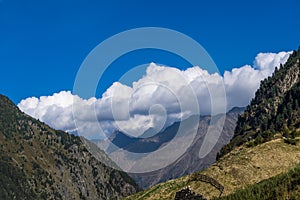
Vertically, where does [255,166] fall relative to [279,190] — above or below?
above

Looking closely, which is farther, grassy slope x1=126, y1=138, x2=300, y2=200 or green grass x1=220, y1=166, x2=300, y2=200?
grassy slope x1=126, y1=138, x2=300, y2=200

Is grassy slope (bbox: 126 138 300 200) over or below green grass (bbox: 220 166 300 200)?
over

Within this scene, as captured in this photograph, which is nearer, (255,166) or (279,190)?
(279,190)

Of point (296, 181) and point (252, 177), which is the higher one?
point (252, 177)

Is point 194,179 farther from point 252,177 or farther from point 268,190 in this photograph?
point 268,190

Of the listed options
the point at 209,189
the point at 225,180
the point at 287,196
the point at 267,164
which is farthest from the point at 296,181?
the point at 267,164

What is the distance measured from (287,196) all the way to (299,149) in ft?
127

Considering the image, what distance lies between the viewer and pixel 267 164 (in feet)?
182

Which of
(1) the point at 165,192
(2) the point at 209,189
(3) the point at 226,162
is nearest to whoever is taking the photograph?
(2) the point at 209,189

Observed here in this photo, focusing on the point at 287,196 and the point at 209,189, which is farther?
the point at 209,189

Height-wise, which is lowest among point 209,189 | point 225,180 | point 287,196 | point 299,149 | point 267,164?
point 287,196

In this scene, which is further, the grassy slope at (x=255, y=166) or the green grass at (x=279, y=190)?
the grassy slope at (x=255, y=166)

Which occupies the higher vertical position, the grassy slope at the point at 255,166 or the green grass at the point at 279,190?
the grassy slope at the point at 255,166

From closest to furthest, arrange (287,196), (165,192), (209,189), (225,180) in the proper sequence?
(287,196)
(209,189)
(225,180)
(165,192)
